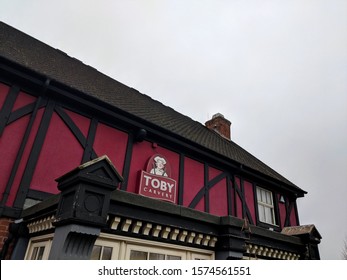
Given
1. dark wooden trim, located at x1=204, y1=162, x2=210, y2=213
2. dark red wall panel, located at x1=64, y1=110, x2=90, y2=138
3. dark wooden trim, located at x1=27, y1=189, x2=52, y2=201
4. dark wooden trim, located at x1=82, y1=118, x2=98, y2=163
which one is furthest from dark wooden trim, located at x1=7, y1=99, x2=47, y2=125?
dark wooden trim, located at x1=204, y1=162, x2=210, y2=213

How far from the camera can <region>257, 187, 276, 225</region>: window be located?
916cm

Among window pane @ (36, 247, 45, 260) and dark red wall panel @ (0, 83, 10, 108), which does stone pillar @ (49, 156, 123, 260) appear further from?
dark red wall panel @ (0, 83, 10, 108)

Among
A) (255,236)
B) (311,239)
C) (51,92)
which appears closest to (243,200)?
(311,239)

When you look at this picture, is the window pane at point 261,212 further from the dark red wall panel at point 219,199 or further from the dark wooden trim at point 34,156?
the dark wooden trim at point 34,156

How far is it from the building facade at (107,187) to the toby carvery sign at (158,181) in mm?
29

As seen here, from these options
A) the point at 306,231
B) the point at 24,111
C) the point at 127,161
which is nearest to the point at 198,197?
the point at 127,161

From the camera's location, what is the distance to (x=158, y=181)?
6434 mm

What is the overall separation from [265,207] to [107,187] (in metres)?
8.06

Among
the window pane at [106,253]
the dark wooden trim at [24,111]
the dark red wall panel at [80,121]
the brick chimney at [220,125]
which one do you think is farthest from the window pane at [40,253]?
the brick chimney at [220,125]

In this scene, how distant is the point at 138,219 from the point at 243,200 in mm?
6107

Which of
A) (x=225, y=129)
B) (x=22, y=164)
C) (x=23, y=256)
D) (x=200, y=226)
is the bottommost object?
(x=23, y=256)

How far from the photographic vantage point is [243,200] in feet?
27.9

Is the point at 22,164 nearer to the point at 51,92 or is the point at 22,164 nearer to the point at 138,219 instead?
the point at 51,92

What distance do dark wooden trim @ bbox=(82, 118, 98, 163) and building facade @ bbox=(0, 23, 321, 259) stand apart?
0.02 metres
